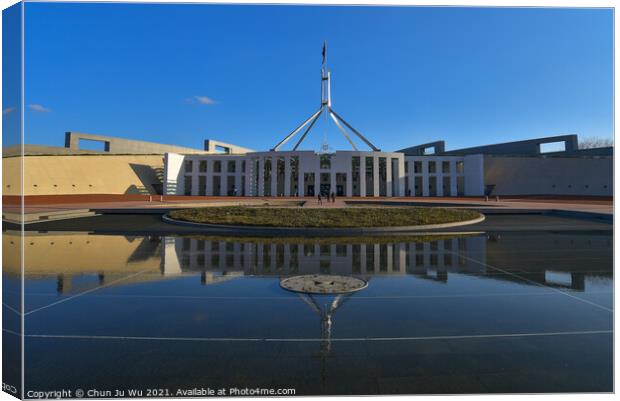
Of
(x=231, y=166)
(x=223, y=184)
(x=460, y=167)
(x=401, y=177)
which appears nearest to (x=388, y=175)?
(x=401, y=177)

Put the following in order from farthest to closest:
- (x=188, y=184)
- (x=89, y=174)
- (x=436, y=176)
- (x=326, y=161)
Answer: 1. (x=188, y=184)
2. (x=436, y=176)
3. (x=326, y=161)
4. (x=89, y=174)

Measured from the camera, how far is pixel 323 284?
573 cm

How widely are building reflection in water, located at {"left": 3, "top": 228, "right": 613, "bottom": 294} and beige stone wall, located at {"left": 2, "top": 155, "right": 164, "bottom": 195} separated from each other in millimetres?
38451

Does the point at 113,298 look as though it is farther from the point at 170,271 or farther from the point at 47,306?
the point at 170,271

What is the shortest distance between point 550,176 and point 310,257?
56937 millimetres

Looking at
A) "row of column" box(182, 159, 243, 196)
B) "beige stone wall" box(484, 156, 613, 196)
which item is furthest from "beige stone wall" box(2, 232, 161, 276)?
"beige stone wall" box(484, 156, 613, 196)

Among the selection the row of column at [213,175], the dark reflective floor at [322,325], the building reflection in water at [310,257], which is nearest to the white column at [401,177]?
the row of column at [213,175]

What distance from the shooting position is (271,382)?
110 inches

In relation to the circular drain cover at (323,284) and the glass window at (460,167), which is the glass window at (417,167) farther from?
the circular drain cover at (323,284)

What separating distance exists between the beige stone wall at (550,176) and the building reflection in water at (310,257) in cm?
4775

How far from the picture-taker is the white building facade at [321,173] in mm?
49781

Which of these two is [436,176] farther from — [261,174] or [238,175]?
[238,175]

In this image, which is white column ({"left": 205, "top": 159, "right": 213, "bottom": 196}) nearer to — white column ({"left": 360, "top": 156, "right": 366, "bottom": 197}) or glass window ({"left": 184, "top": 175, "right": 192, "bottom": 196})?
glass window ({"left": 184, "top": 175, "right": 192, "bottom": 196})

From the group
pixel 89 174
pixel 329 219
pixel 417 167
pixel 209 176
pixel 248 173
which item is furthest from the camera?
pixel 417 167
